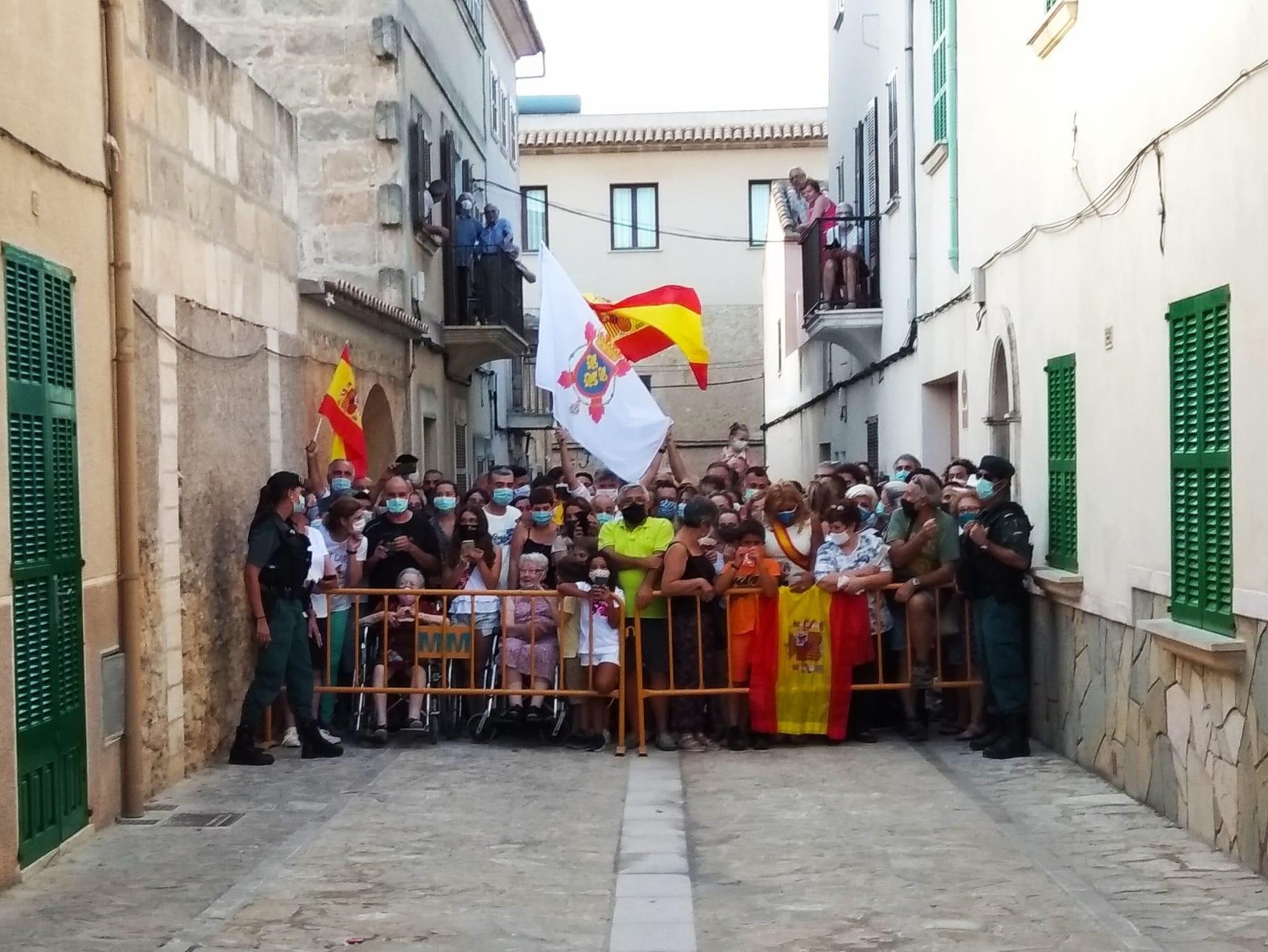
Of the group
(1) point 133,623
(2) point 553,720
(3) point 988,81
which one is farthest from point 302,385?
(3) point 988,81

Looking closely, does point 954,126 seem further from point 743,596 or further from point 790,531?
point 743,596

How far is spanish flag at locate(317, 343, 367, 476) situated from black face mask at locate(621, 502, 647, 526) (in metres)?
2.69

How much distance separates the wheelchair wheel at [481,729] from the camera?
42.1 feet

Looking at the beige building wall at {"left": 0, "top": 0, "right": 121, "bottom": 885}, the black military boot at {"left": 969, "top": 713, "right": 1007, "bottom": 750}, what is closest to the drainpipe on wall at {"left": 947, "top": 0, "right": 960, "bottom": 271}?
the black military boot at {"left": 969, "top": 713, "right": 1007, "bottom": 750}

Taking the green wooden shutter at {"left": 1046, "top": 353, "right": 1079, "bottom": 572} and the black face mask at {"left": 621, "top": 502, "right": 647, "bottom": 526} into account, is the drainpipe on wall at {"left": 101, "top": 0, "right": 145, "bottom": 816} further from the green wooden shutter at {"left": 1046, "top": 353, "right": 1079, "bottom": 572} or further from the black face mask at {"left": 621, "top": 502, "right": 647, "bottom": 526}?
the green wooden shutter at {"left": 1046, "top": 353, "right": 1079, "bottom": 572}

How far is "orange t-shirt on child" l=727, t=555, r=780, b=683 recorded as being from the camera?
12.5 meters

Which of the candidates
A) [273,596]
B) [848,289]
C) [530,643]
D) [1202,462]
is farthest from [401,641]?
[848,289]

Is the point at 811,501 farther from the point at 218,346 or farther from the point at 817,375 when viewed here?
the point at 817,375

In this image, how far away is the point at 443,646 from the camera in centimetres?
1266

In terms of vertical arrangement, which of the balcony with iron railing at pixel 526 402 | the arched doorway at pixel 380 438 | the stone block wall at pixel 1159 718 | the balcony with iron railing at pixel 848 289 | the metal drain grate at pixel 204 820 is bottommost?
the metal drain grate at pixel 204 820

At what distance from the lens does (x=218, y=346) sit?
39.3 ft

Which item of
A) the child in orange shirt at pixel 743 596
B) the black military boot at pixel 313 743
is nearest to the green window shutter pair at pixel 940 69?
the child in orange shirt at pixel 743 596

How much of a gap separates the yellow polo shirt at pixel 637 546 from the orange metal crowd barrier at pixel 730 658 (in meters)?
0.08

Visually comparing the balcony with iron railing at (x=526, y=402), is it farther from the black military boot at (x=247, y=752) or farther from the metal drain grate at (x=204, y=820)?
the metal drain grate at (x=204, y=820)
